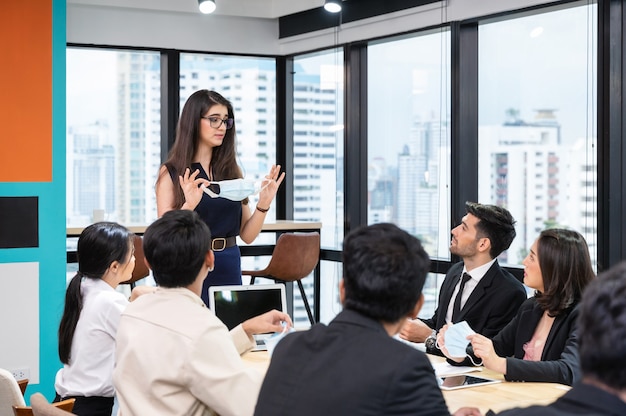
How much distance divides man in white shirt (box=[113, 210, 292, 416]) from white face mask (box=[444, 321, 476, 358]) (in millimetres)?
887

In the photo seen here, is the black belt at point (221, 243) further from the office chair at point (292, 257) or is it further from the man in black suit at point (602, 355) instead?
the man in black suit at point (602, 355)

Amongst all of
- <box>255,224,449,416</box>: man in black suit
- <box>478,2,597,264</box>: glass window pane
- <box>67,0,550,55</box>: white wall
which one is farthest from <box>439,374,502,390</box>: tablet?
<box>67,0,550,55</box>: white wall

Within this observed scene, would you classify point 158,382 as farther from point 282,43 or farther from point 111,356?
point 282,43

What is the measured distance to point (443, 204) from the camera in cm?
596

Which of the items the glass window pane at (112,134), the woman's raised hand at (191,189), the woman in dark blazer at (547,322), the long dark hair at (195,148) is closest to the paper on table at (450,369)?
the woman in dark blazer at (547,322)

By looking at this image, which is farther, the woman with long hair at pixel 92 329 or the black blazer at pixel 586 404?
the woman with long hair at pixel 92 329

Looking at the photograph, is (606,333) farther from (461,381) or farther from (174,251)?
(461,381)

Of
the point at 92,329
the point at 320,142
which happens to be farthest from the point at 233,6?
the point at 92,329

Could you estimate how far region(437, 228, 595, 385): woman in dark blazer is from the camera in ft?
8.85

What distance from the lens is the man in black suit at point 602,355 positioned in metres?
1.23

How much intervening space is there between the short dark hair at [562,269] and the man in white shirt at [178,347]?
4.18ft

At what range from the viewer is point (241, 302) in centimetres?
323

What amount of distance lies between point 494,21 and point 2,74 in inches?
124

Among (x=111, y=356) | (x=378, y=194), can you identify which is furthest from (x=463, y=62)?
(x=111, y=356)
